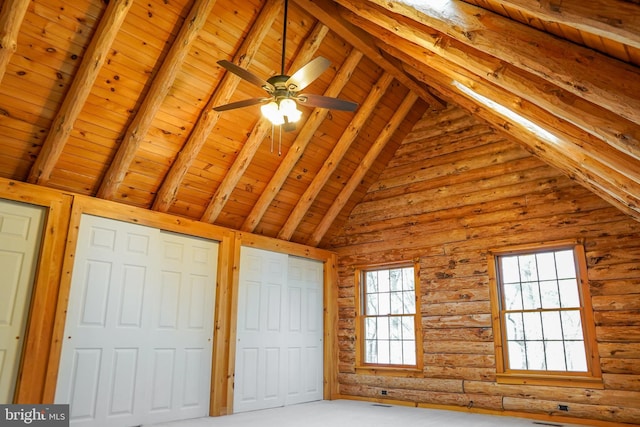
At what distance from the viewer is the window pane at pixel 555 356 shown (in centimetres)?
554

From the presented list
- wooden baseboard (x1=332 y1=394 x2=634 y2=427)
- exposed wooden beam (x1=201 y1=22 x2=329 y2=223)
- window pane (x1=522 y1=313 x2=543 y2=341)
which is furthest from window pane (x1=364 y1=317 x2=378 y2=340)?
exposed wooden beam (x1=201 y1=22 x2=329 y2=223)

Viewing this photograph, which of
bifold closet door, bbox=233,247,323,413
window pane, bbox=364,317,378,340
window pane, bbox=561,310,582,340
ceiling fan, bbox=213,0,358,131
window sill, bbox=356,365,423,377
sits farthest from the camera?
window pane, bbox=364,317,378,340

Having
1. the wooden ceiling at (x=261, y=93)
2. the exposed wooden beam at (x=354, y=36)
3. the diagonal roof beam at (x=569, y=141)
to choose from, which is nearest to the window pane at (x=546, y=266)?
the wooden ceiling at (x=261, y=93)

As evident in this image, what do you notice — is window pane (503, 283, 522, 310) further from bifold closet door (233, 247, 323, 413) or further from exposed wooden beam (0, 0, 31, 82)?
exposed wooden beam (0, 0, 31, 82)

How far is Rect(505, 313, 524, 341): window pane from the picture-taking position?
5.93 m

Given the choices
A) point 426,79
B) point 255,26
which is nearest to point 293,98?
point 255,26

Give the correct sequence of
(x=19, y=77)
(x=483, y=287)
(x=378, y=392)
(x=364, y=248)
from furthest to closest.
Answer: (x=364, y=248)
(x=378, y=392)
(x=483, y=287)
(x=19, y=77)

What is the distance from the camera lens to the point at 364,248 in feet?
25.2

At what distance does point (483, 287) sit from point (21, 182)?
5795 mm

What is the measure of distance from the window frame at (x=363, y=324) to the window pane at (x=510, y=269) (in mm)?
1248

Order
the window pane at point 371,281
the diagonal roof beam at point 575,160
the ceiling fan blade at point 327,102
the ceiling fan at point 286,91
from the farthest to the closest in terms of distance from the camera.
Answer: the window pane at point 371,281
the ceiling fan blade at point 327,102
the ceiling fan at point 286,91
the diagonal roof beam at point 575,160

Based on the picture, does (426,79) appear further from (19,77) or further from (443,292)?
(19,77)

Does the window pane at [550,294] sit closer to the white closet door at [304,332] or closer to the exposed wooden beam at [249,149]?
the white closet door at [304,332]

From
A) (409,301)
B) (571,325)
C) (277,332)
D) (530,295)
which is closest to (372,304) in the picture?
(409,301)
